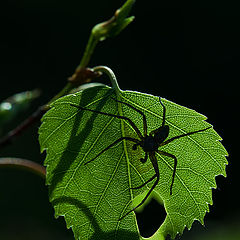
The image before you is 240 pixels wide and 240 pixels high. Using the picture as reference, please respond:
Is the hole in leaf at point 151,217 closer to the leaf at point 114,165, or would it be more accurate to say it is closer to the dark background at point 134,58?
the dark background at point 134,58

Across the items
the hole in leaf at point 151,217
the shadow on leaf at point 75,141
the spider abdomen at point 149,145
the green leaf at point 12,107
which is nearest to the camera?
the shadow on leaf at point 75,141

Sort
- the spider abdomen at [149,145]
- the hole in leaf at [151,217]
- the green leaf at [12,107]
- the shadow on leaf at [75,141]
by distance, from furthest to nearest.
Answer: the hole in leaf at [151,217], the green leaf at [12,107], the spider abdomen at [149,145], the shadow on leaf at [75,141]

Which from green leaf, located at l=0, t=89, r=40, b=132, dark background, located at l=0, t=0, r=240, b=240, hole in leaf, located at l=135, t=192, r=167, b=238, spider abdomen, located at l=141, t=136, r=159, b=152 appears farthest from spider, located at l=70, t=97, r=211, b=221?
dark background, located at l=0, t=0, r=240, b=240

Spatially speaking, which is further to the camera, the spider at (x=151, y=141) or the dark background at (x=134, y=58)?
the dark background at (x=134, y=58)

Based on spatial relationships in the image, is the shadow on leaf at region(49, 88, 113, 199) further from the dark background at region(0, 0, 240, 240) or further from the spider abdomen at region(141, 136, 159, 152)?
the dark background at region(0, 0, 240, 240)

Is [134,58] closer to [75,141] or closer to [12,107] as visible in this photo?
[12,107]

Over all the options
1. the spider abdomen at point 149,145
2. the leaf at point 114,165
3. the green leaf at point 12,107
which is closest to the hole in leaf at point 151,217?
the green leaf at point 12,107

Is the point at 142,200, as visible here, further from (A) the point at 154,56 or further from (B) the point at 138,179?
(A) the point at 154,56
